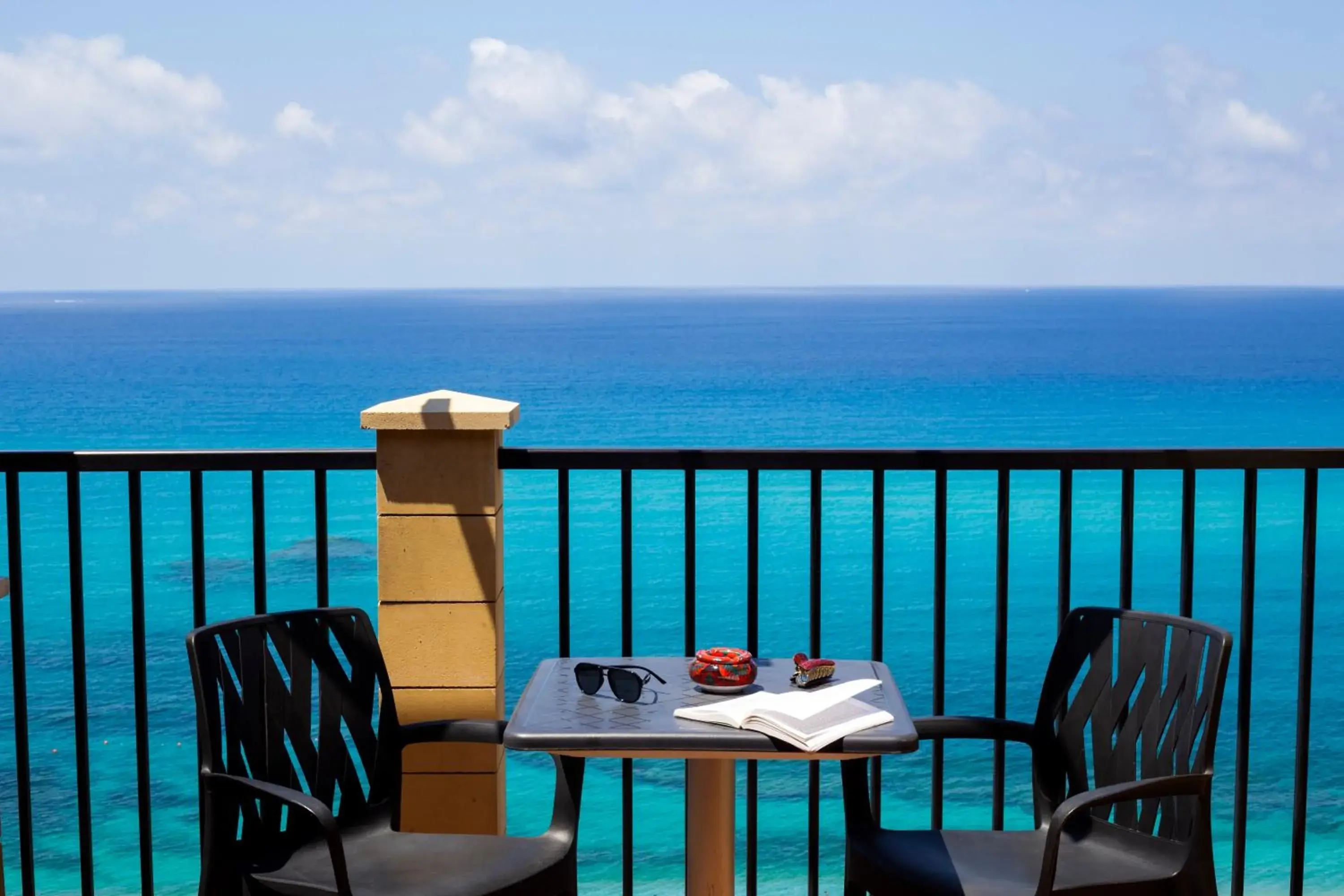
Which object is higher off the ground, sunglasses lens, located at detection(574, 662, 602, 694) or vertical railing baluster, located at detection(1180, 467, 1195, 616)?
vertical railing baluster, located at detection(1180, 467, 1195, 616)

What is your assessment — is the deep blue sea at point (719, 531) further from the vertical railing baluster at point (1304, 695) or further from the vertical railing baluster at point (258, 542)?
Result: the vertical railing baluster at point (258, 542)

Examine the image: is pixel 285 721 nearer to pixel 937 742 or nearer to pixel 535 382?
pixel 937 742

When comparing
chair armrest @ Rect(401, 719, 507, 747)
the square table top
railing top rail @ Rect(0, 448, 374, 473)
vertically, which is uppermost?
railing top rail @ Rect(0, 448, 374, 473)

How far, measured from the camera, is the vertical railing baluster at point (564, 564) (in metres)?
3.02

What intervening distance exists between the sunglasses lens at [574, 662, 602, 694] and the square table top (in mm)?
13

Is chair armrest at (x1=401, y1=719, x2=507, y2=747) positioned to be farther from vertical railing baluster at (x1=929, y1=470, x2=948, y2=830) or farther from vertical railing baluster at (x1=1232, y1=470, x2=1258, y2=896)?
vertical railing baluster at (x1=1232, y1=470, x2=1258, y2=896)

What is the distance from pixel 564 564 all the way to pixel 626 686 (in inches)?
31.0

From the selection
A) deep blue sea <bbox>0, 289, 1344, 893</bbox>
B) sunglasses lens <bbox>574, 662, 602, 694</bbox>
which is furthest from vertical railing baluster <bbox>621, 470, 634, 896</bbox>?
deep blue sea <bbox>0, 289, 1344, 893</bbox>

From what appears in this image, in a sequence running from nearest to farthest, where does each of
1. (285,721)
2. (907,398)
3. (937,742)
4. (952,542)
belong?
1. (285,721)
2. (937,742)
3. (952,542)
4. (907,398)

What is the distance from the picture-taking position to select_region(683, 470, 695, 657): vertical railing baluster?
2.96 m

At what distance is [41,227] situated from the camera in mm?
91312

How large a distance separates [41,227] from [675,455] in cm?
9854

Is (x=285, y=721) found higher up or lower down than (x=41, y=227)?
lower down

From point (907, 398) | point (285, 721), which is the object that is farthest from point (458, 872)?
point (907, 398)
